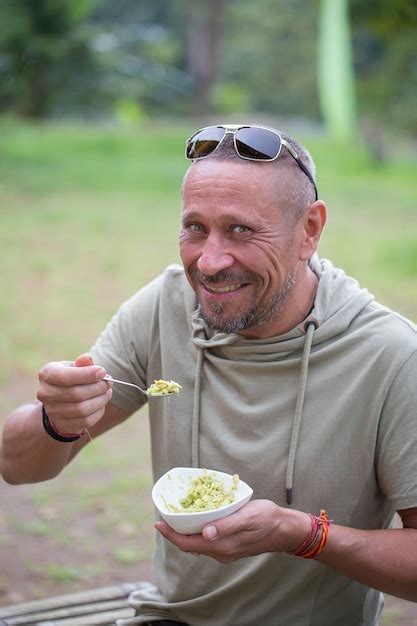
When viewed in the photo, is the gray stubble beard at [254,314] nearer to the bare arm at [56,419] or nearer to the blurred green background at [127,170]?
the bare arm at [56,419]

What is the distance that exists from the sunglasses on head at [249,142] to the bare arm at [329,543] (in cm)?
86

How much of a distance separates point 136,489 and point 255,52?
23.4 m

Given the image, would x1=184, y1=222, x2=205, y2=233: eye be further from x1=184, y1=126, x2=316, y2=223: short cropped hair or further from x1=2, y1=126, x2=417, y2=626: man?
x1=184, y1=126, x2=316, y2=223: short cropped hair

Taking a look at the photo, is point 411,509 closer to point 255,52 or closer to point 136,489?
point 136,489

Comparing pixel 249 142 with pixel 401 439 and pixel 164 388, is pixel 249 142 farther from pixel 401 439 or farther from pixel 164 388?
pixel 401 439

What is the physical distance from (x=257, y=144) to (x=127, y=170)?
13846mm

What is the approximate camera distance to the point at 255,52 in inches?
1071

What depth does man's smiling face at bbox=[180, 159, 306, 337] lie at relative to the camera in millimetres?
2301

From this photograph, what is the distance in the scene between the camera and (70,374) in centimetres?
218

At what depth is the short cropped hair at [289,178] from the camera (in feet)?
7.64

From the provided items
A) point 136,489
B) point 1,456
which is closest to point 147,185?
point 136,489

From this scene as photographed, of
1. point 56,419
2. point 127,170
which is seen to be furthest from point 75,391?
point 127,170

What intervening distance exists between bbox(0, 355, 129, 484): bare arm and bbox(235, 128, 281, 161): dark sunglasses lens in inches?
25.5

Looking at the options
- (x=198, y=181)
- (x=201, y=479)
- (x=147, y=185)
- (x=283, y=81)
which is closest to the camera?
(x=201, y=479)
